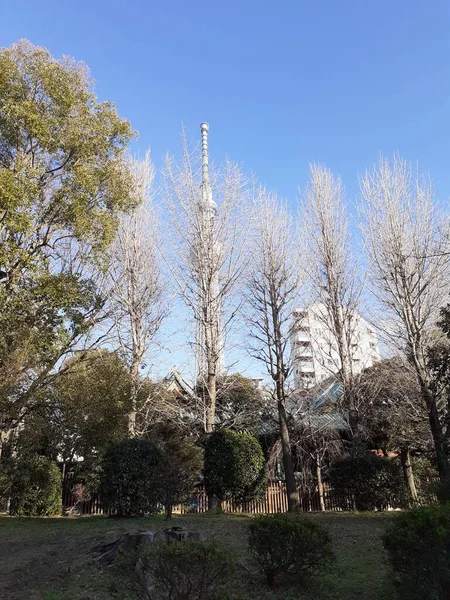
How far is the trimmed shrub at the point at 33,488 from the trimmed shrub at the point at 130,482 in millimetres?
3237

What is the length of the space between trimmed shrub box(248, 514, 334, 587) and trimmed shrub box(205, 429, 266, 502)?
7.14m

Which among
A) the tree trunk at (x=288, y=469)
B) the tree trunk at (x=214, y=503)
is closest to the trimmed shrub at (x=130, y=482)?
the tree trunk at (x=214, y=503)

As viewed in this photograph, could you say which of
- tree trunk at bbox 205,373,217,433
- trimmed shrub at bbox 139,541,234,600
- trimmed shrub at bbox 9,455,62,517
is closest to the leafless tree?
tree trunk at bbox 205,373,217,433

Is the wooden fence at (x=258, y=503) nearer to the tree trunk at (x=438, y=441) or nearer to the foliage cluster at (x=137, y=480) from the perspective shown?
the tree trunk at (x=438, y=441)

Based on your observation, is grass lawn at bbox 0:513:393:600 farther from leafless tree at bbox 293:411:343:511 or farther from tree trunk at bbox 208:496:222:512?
leafless tree at bbox 293:411:343:511

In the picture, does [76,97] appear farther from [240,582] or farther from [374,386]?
[374,386]

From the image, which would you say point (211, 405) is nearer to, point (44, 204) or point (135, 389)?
point (135, 389)

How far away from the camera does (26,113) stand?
9258 millimetres

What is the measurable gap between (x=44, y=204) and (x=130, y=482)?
601 centimetres

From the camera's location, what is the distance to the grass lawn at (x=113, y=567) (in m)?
4.76

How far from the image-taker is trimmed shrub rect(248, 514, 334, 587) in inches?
192

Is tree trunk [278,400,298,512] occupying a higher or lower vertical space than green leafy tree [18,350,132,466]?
lower

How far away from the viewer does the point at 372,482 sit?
11648 millimetres

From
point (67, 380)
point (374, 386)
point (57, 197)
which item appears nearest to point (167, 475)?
point (67, 380)
